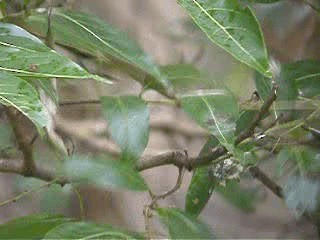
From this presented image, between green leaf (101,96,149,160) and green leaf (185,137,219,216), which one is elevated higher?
green leaf (101,96,149,160)

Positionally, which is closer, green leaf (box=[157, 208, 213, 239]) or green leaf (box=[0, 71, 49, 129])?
green leaf (box=[0, 71, 49, 129])

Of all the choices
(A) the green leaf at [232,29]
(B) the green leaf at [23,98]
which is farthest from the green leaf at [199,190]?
(B) the green leaf at [23,98]

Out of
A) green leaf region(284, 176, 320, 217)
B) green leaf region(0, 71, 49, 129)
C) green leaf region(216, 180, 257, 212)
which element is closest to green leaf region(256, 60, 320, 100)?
green leaf region(284, 176, 320, 217)

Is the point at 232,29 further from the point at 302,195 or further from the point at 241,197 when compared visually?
the point at 241,197

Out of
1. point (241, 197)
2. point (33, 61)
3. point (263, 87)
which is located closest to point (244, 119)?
point (263, 87)

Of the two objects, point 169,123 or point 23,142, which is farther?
point 169,123

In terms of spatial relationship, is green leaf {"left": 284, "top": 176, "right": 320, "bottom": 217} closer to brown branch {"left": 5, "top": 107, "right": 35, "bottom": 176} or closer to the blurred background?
the blurred background
